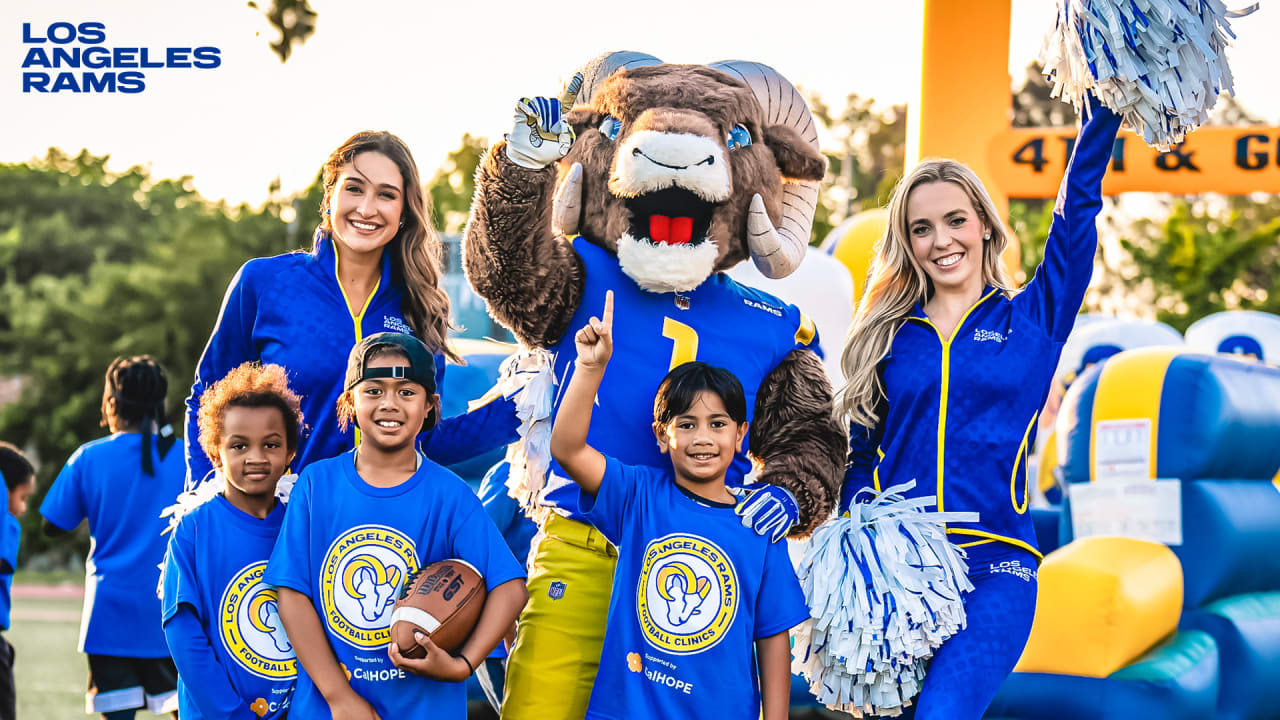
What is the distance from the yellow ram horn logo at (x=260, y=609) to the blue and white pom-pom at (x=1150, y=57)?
7.65ft

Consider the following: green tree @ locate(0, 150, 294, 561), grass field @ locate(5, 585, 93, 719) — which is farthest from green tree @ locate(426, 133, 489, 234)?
grass field @ locate(5, 585, 93, 719)

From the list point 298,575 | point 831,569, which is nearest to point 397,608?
point 298,575

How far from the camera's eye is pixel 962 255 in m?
3.29

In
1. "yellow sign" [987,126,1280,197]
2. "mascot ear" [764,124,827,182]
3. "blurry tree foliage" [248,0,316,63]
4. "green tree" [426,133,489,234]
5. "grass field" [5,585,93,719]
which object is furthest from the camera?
"green tree" [426,133,489,234]

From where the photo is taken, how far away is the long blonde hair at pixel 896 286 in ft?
10.9

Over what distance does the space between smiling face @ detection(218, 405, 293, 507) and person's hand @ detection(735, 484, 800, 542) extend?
1118mm

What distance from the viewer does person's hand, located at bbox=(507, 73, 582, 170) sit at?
301cm

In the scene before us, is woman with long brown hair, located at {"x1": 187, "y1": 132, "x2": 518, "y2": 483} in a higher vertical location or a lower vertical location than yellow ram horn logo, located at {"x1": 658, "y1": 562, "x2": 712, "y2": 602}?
higher

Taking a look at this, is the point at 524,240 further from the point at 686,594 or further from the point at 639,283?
the point at 686,594

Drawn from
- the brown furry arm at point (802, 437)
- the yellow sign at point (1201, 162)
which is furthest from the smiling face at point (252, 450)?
the yellow sign at point (1201, 162)

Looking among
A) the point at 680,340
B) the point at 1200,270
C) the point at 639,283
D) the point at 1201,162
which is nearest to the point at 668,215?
the point at 639,283

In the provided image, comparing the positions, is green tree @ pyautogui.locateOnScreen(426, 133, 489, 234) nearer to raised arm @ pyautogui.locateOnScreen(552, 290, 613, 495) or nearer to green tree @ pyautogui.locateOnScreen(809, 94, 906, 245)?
green tree @ pyautogui.locateOnScreen(809, 94, 906, 245)

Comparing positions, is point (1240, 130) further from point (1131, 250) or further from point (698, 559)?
point (1131, 250)

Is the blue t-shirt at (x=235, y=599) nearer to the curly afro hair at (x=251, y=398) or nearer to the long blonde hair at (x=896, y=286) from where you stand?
the curly afro hair at (x=251, y=398)
